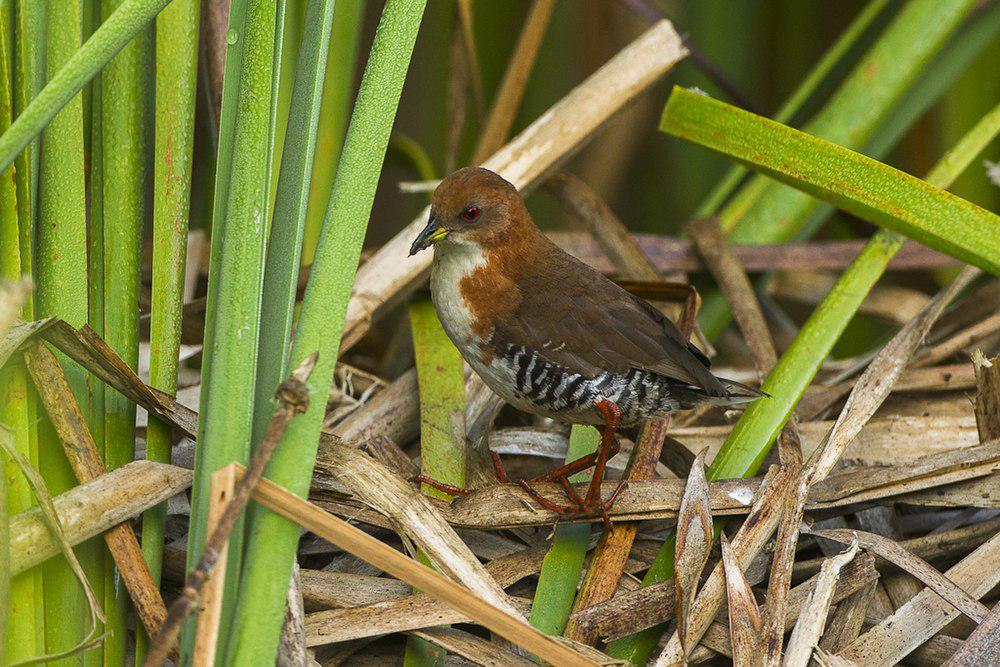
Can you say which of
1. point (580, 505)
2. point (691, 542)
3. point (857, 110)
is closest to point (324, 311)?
point (580, 505)

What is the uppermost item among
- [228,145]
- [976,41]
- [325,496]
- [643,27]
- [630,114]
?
[643,27]

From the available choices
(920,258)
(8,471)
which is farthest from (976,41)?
(8,471)

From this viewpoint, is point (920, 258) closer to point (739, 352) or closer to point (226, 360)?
point (739, 352)

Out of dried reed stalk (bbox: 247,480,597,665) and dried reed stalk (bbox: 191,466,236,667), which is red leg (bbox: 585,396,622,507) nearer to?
dried reed stalk (bbox: 247,480,597,665)

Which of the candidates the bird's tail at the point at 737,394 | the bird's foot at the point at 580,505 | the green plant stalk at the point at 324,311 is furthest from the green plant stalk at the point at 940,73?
the green plant stalk at the point at 324,311

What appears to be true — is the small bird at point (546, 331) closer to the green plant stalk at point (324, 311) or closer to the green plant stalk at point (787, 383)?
the green plant stalk at point (787, 383)

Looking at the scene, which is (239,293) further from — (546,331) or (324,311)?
(546,331)

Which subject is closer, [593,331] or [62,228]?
[62,228]
